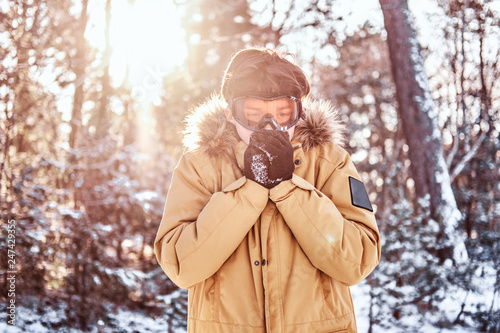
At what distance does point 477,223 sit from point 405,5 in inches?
121

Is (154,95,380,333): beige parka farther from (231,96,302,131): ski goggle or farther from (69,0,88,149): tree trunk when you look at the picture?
(69,0,88,149): tree trunk

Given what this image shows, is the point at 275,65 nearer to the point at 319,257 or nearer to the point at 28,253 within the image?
the point at 319,257

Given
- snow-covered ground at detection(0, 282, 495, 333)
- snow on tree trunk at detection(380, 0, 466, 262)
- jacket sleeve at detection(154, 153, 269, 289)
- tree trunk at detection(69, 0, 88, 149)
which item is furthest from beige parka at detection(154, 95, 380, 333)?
tree trunk at detection(69, 0, 88, 149)

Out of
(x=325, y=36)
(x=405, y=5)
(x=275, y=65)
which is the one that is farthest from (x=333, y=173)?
(x=325, y=36)

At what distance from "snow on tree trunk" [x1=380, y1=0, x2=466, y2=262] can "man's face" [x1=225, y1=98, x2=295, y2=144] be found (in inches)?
157

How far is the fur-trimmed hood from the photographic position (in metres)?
1.85

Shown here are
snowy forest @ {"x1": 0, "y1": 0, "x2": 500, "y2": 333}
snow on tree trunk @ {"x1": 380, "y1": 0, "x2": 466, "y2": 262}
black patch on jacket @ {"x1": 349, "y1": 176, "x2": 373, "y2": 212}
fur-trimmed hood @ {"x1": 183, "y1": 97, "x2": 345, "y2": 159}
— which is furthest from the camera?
snow on tree trunk @ {"x1": 380, "y1": 0, "x2": 466, "y2": 262}

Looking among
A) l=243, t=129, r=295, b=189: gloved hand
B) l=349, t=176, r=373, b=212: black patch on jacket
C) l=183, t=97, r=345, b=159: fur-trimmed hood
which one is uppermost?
l=183, t=97, r=345, b=159: fur-trimmed hood

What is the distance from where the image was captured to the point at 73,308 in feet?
15.1

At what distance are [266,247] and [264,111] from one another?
2.03 feet

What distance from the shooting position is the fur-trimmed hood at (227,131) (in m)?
1.85

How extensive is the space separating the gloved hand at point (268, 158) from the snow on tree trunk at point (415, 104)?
13.6ft

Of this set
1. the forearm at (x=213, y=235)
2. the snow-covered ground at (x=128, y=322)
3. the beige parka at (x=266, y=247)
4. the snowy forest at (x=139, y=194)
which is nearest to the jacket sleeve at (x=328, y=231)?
the beige parka at (x=266, y=247)

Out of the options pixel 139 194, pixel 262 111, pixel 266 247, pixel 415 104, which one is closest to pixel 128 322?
pixel 139 194
